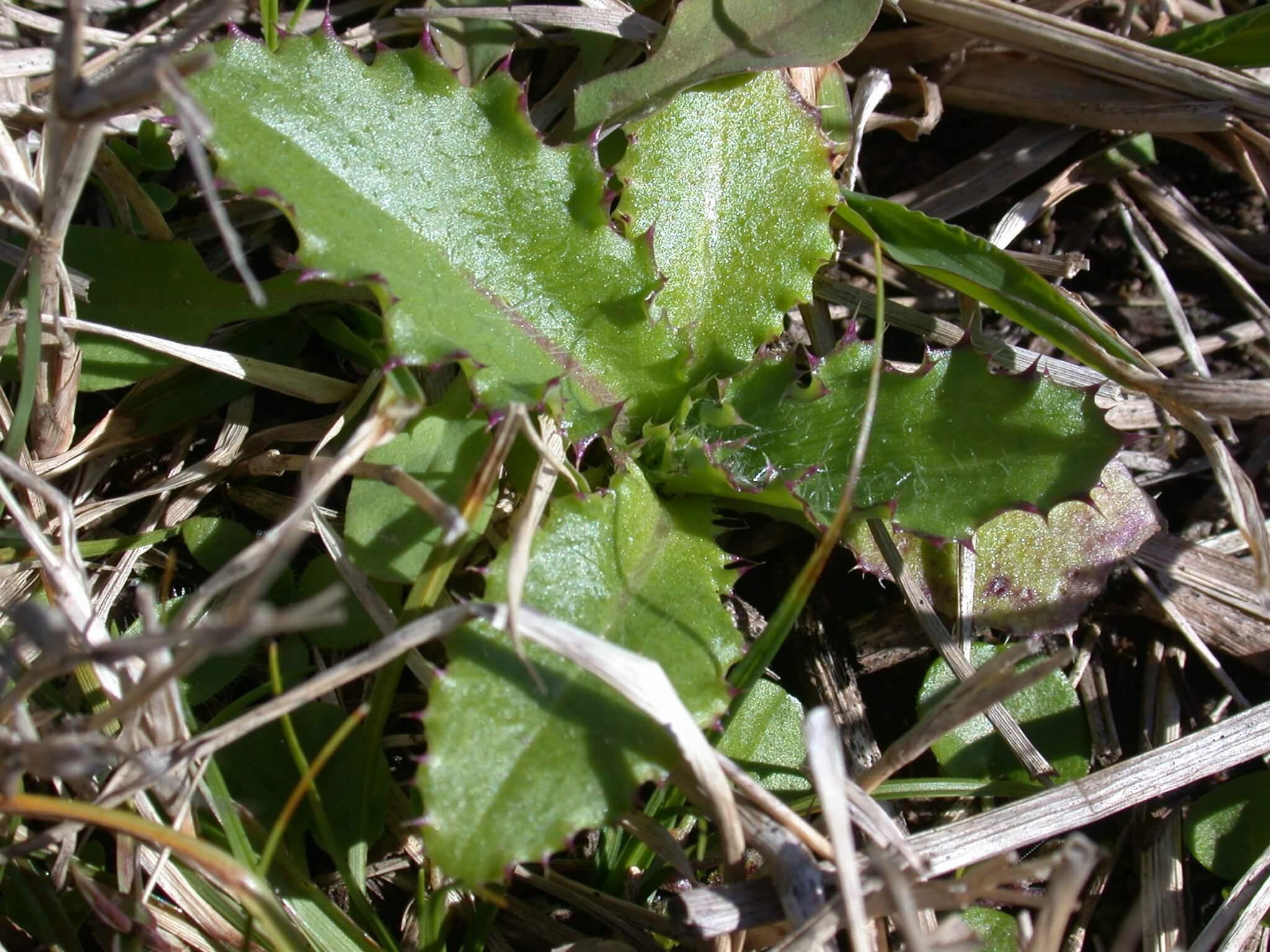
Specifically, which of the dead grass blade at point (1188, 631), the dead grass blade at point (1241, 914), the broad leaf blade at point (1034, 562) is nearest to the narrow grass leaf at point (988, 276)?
the broad leaf blade at point (1034, 562)

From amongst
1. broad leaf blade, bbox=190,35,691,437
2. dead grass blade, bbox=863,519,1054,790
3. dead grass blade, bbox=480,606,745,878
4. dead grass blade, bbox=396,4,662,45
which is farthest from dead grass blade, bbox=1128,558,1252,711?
dead grass blade, bbox=396,4,662,45

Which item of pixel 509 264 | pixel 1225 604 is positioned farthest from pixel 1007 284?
pixel 509 264

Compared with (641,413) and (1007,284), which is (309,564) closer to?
(641,413)

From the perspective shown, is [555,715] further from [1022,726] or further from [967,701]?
[1022,726]

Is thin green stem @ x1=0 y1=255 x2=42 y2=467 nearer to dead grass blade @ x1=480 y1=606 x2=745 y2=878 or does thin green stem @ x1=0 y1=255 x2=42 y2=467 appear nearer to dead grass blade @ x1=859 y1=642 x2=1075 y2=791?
dead grass blade @ x1=480 y1=606 x2=745 y2=878

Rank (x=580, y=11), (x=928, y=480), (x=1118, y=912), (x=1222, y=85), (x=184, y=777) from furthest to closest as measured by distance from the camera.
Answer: (x=1222, y=85) → (x=580, y=11) → (x=1118, y=912) → (x=928, y=480) → (x=184, y=777)

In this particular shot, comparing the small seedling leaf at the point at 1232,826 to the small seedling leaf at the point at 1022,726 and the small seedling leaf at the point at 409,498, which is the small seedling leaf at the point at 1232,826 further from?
the small seedling leaf at the point at 409,498

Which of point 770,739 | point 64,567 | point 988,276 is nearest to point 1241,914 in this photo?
point 770,739
